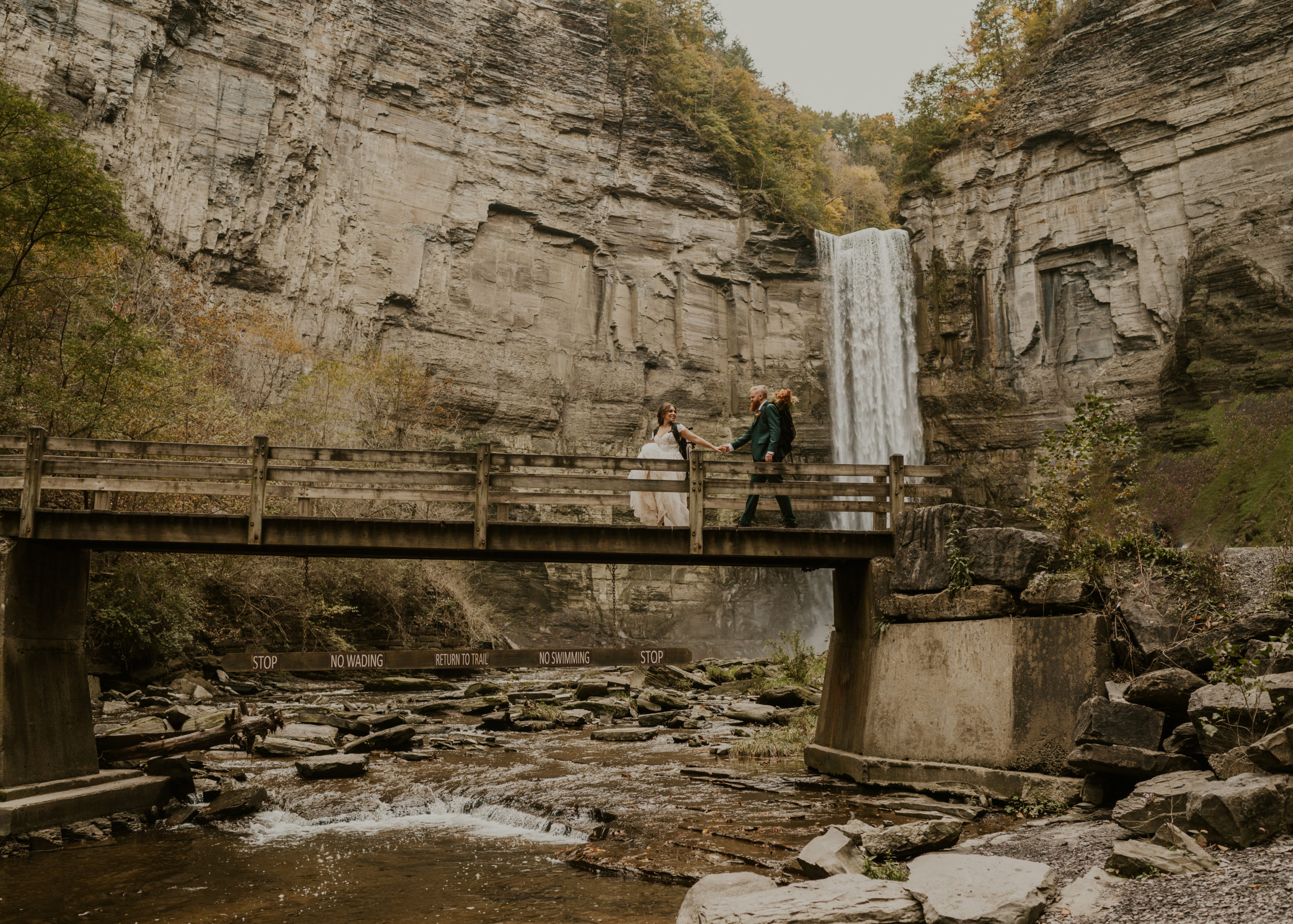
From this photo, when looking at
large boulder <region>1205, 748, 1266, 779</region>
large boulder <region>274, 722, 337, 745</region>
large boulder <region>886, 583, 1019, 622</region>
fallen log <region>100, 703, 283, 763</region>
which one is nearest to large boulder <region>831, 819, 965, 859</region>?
large boulder <region>1205, 748, 1266, 779</region>

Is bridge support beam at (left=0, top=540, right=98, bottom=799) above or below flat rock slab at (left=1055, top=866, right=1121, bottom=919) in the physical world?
above

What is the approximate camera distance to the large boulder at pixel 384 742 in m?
13.5

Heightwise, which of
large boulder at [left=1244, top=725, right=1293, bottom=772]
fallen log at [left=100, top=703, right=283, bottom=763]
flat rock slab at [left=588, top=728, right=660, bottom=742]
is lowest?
flat rock slab at [left=588, top=728, right=660, bottom=742]

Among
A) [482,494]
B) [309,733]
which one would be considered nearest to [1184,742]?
[482,494]

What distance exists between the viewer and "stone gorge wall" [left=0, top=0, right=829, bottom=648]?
108 feet

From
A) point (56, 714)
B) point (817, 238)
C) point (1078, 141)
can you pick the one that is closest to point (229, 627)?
point (56, 714)

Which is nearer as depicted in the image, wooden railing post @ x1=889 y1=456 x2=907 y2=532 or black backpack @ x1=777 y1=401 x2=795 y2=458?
wooden railing post @ x1=889 y1=456 x2=907 y2=532

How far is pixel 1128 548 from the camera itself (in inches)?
366

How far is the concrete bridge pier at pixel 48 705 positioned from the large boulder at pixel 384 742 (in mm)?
3551

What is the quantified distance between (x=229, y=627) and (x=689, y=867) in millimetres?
18632

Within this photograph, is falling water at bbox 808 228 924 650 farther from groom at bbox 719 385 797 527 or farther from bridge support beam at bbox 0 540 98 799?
bridge support beam at bbox 0 540 98 799

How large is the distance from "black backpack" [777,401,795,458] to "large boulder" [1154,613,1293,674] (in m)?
4.62

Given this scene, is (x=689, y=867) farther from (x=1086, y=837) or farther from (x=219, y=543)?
(x=219, y=543)

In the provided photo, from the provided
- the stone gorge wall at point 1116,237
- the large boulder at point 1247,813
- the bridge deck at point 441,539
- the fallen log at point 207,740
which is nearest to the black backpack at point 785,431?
the bridge deck at point 441,539
